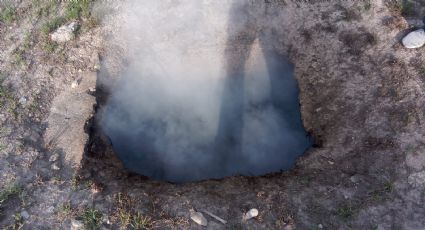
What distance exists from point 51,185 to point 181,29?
3.90 meters

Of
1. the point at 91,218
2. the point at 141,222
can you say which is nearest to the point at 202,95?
the point at 141,222

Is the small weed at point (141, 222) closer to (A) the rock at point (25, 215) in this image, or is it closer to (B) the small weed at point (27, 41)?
(A) the rock at point (25, 215)

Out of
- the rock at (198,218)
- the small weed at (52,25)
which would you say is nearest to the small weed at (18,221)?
the rock at (198,218)

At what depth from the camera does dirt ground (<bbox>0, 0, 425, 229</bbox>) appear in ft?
17.4

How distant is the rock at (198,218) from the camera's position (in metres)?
5.23

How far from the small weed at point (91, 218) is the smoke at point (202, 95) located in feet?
4.28

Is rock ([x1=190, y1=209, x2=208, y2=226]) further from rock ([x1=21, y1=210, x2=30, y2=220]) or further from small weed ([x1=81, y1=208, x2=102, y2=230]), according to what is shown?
rock ([x1=21, y1=210, x2=30, y2=220])

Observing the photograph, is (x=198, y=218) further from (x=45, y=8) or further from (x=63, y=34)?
(x=45, y=8)

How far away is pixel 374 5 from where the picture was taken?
7656 mm

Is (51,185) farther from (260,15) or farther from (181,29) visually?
(260,15)

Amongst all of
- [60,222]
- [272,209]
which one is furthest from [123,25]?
[272,209]

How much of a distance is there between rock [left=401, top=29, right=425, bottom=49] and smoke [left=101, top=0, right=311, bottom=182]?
6.83 ft

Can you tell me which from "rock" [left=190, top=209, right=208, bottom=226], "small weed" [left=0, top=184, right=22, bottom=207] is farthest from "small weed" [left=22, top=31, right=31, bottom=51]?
"rock" [left=190, top=209, right=208, bottom=226]

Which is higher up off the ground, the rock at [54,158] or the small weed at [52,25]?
the small weed at [52,25]
